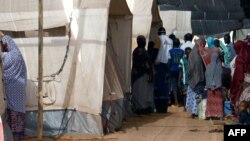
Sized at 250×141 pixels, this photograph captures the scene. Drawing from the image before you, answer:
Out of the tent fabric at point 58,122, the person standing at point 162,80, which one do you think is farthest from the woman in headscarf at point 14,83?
the person standing at point 162,80

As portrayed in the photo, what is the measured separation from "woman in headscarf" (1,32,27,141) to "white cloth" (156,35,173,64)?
541 centimetres

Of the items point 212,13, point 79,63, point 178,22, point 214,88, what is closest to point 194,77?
point 214,88

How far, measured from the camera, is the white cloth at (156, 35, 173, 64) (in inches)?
572

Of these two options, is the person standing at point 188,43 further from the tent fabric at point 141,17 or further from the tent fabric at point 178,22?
the tent fabric at point 178,22

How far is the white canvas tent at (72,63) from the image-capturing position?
1020 centimetres

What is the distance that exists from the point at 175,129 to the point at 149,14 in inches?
169

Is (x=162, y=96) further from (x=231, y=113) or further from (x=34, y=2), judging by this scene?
(x=34, y=2)

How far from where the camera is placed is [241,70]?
11.8 m

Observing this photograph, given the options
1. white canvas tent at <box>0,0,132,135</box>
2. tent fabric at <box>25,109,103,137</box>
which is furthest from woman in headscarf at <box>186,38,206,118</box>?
tent fabric at <box>25,109,103,137</box>

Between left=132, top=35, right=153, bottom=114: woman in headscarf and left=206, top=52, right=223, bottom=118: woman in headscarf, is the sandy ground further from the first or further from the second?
left=132, top=35, right=153, bottom=114: woman in headscarf

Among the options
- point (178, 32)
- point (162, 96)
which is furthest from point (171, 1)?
point (162, 96)

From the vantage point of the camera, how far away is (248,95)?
11664mm

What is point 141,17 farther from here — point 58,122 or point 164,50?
point 58,122

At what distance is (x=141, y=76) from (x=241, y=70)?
7.81ft
